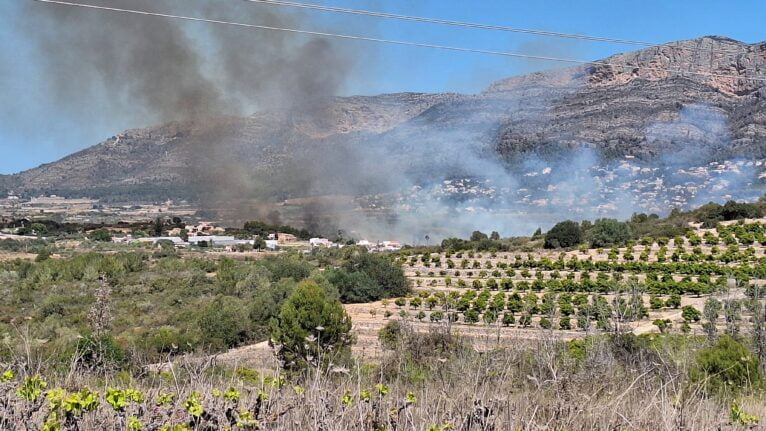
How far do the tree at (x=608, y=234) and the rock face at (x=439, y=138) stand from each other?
31688 millimetres

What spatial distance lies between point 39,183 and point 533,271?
88.2 m

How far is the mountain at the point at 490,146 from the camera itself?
270 ft

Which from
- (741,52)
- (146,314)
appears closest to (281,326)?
(146,314)

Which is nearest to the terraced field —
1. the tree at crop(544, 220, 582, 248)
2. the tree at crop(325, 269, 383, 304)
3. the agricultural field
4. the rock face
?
the agricultural field

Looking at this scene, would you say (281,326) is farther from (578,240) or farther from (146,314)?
(578,240)

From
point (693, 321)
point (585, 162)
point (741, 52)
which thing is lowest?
point (693, 321)

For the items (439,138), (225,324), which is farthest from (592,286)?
(439,138)

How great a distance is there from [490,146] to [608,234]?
60296 mm

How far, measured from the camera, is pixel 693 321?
28.0m

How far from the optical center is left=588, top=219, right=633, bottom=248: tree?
5062cm

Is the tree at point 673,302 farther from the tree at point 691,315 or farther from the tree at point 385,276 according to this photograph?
the tree at point 385,276

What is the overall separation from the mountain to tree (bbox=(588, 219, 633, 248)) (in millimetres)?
31850

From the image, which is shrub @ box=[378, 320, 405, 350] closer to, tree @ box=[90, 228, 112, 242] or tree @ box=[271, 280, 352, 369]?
tree @ box=[271, 280, 352, 369]

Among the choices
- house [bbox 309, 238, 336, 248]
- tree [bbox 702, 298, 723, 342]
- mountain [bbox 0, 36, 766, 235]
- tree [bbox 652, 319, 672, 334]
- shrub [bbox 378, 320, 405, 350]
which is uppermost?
mountain [bbox 0, 36, 766, 235]
